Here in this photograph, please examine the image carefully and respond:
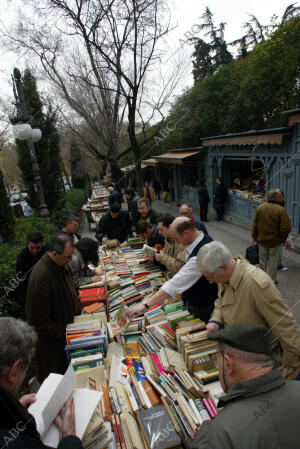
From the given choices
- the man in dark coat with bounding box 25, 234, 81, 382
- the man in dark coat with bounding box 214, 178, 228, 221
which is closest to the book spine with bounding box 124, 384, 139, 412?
the man in dark coat with bounding box 25, 234, 81, 382

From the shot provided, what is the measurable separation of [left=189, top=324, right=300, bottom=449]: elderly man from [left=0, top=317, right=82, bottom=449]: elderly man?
0.75 m

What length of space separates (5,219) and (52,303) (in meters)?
5.26

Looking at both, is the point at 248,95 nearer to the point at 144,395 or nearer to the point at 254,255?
the point at 254,255

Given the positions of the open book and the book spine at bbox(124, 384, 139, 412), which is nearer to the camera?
the open book

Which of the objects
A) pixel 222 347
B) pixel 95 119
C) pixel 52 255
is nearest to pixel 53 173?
pixel 95 119

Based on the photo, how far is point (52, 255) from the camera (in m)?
2.99

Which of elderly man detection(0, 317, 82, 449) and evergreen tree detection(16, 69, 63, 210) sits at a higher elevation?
evergreen tree detection(16, 69, 63, 210)

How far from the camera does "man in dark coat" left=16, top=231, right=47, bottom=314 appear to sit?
4.11 metres

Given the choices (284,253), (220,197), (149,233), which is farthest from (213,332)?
(220,197)

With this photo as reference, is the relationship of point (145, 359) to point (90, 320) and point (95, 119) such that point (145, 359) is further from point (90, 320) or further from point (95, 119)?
point (95, 119)

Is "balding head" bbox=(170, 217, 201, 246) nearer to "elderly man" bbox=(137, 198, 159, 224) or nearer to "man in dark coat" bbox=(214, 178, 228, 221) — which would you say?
"elderly man" bbox=(137, 198, 159, 224)

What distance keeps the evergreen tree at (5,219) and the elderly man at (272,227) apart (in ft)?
20.5

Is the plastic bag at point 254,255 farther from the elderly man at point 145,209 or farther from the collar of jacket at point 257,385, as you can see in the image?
the collar of jacket at point 257,385

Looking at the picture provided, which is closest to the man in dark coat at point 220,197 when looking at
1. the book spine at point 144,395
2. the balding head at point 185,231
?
the balding head at point 185,231
